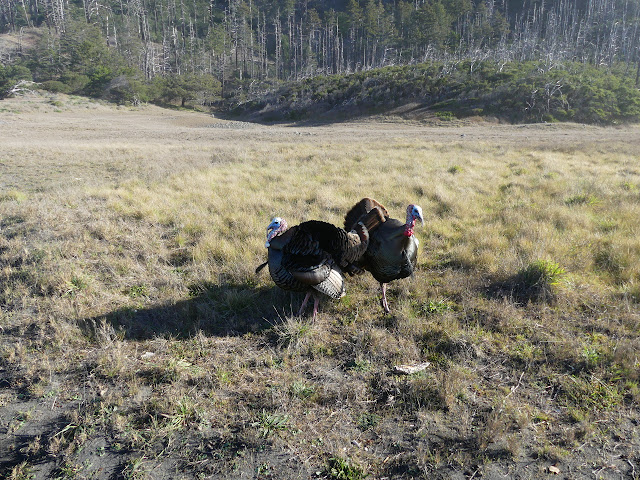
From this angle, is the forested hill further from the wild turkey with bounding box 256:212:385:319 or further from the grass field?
the wild turkey with bounding box 256:212:385:319

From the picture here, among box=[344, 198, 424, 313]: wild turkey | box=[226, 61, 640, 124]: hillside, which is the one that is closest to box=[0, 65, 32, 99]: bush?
box=[226, 61, 640, 124]: hillside

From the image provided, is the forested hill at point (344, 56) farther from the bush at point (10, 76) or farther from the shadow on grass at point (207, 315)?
the shadow on grass at point (207, 315)

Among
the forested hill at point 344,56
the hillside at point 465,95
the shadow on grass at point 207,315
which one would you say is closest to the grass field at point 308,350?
the shadow on grass at point 207,315

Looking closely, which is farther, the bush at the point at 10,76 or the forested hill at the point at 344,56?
the bush at the point at 10,76

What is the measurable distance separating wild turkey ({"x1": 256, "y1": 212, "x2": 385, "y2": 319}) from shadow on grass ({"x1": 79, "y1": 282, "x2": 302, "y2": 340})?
0.53m

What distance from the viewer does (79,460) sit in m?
2.79

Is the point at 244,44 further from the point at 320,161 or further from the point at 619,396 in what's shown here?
the point at 619,396

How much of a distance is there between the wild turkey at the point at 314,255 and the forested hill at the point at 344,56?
141ft

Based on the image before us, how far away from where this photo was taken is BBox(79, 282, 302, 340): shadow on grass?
4.45m

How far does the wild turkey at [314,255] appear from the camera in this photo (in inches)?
170

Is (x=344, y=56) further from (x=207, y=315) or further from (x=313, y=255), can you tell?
(x=207, y=315)

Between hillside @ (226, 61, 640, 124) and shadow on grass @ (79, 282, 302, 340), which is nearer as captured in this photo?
shadow on grass @ (79, 282, 302, 340)

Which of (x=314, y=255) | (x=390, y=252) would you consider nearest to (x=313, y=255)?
(x=314, y=255)

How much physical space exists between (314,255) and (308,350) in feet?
3.36
